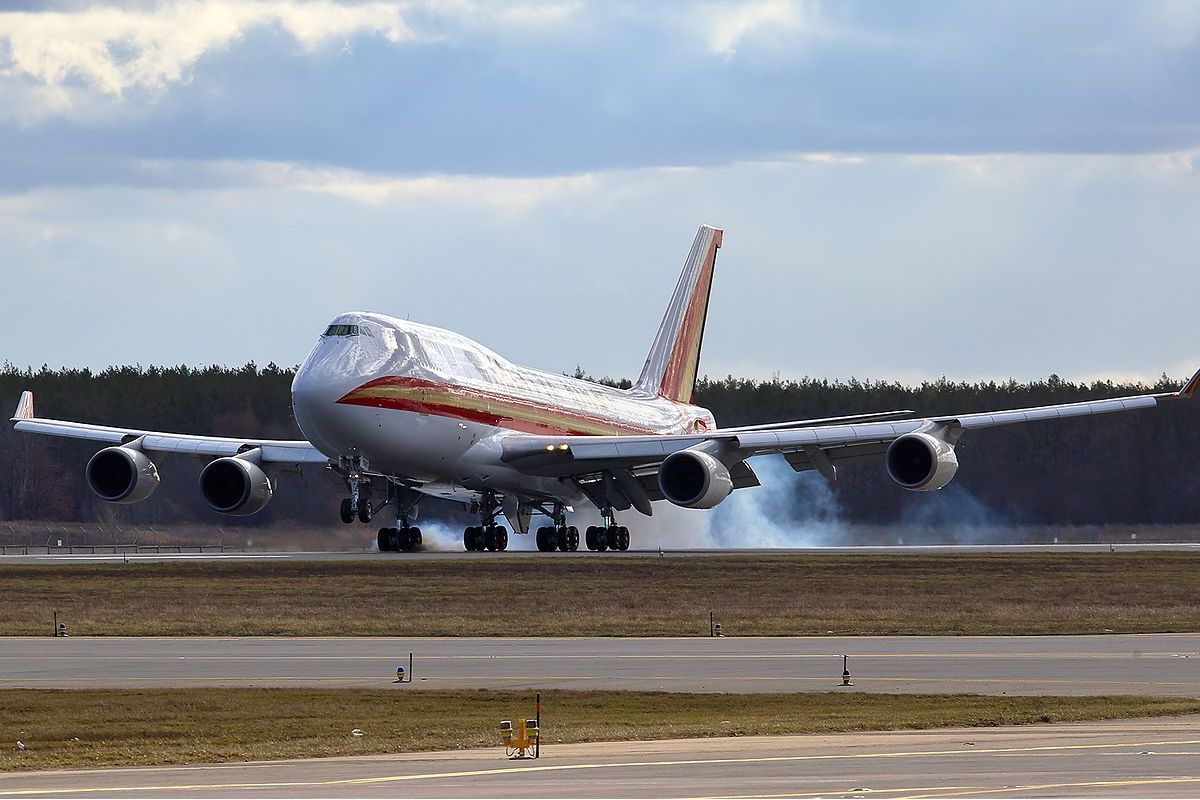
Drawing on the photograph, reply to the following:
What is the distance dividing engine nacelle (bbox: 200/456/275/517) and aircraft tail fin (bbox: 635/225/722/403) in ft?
65.0

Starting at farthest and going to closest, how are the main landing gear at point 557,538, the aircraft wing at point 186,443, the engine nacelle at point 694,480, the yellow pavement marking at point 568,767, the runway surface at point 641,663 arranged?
the main landing gear at point 557,538
the aircraft wing at point 186,443
the engine nacelle at point 694,480
the runway surface at point 641,663
the yellow pavement marking at point 568,767

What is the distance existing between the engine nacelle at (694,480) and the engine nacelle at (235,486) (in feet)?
44.5

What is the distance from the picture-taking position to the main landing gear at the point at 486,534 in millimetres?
65188

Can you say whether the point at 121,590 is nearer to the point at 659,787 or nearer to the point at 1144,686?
the point at 1144,686

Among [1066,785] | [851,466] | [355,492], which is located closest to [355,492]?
[355,492]

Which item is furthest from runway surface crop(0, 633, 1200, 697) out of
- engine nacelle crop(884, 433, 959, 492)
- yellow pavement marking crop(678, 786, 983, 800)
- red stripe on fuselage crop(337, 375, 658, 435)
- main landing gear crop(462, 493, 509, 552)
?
main landing gear crop(462, 493, 509, 552)

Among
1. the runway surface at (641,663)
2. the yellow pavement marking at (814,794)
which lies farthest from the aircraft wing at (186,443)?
the yellow pavement marking at (814,794)

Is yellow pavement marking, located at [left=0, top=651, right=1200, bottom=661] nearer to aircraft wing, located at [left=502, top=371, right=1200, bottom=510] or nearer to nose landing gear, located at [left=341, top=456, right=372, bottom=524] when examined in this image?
nose landing gear, located at [left=341, top=456, right=372, bottom=524]

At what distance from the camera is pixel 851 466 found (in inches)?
4589

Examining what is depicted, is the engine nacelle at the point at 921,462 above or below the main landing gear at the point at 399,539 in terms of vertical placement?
above

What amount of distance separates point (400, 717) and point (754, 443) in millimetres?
41281

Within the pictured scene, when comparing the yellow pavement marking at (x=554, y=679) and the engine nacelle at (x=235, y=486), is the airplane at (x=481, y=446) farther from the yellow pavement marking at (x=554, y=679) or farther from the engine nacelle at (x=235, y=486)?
the yellow pavement marking at (x=554, y=679)

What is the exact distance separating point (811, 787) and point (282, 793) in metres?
4.53

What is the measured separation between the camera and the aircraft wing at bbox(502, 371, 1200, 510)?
→ 63.2m
